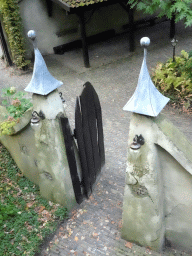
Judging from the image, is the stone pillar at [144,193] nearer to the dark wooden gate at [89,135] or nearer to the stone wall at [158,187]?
the stone wall at [158,187]

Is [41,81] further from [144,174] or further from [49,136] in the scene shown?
[144,174]

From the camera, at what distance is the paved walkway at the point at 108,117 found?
4.39 metres

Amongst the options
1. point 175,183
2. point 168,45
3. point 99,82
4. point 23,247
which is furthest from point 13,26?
point 175,183

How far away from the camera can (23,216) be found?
483 centimetres

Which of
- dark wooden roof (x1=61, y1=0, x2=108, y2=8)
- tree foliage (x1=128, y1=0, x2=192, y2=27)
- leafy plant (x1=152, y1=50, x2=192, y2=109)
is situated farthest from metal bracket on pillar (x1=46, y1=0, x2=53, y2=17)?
leafy plant (x1=152, y1=50, x2=192, y2=109)

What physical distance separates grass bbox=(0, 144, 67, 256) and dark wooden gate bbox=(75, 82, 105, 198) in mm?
774

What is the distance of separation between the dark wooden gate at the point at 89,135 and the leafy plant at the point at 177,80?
11.0 ft

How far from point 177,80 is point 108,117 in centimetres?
222

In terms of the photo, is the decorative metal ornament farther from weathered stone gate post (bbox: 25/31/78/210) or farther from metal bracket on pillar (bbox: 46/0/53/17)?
metal bracket on pillar (bbox: 46/0/53/17)

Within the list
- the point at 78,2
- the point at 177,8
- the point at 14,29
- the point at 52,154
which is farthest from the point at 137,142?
the point at 14,29

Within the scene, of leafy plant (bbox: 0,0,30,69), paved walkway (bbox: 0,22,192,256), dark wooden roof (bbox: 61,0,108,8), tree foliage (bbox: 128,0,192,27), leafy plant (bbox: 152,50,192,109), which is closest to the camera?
paved walkway (bbox: 0,22,192,256)

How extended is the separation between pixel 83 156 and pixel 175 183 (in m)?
1.58

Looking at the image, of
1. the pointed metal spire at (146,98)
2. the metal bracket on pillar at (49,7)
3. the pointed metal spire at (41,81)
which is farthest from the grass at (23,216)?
the metal bracket on pillar at (49,7)

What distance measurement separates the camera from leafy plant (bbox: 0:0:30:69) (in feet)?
30.3
